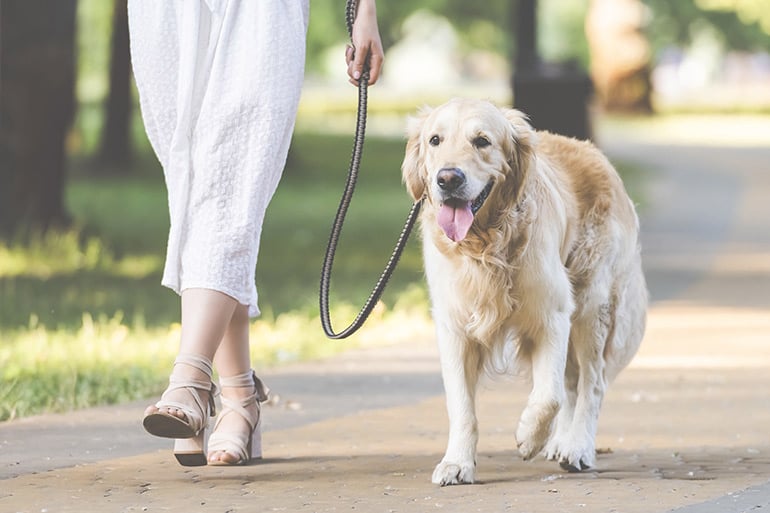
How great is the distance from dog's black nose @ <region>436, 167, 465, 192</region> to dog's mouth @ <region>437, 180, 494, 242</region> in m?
0.07

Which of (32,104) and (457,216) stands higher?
(32,104)

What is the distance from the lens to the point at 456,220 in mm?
5613

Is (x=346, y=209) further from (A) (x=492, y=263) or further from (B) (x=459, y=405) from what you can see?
(B) (x=459, y=405)

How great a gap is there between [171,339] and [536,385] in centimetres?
426

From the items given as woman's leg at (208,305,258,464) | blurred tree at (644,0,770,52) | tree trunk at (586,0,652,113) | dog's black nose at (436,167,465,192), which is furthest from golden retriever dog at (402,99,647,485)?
blurred tree at (644,0,770,52)

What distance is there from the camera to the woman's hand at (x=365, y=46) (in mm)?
5957

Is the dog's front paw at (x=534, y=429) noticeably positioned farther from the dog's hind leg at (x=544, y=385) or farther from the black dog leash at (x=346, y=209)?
the black dog leash at (x=346, y=209)

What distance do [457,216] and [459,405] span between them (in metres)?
0.72

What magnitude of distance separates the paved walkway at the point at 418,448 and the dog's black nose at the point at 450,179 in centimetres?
103

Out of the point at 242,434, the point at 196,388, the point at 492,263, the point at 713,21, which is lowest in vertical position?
the point at 242,434

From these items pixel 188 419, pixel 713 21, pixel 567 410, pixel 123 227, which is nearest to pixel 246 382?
pixel 188 419

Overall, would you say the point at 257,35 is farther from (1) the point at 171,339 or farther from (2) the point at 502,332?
(1) the point at 171,339

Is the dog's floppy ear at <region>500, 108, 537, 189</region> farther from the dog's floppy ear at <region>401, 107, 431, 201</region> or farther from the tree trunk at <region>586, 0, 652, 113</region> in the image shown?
the tree trunk at <region>586, 0, 652, 113</region>

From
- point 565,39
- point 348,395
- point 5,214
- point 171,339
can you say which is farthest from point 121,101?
point 565,39
